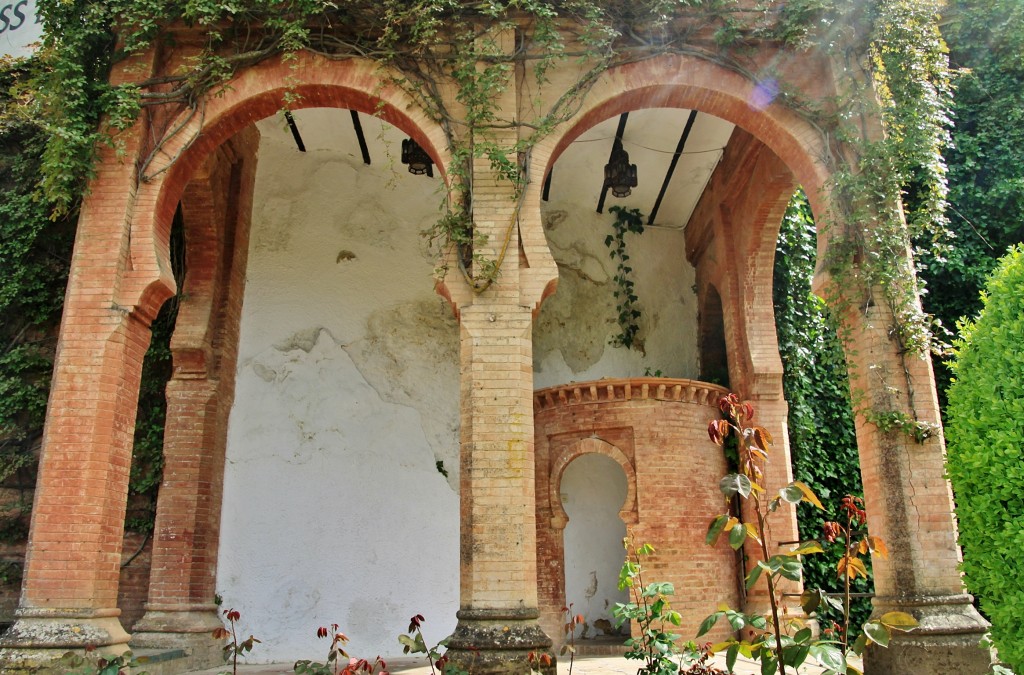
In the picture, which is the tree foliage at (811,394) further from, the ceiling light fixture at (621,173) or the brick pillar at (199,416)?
the brick pillar at (199,416)

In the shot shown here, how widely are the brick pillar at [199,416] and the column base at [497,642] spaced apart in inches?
Result: 154

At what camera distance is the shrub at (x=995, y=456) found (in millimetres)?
4707

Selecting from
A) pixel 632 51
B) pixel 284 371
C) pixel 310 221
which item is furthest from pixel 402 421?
pixel 632 51

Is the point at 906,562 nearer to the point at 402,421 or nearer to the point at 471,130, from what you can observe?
the point at 471,130

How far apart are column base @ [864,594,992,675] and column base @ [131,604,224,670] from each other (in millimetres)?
6572

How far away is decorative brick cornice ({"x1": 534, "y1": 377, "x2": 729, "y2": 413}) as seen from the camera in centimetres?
995

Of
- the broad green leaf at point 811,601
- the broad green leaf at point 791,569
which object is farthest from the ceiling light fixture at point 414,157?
the broad green leaf at point 791,569

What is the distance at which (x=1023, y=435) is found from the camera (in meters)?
4.73

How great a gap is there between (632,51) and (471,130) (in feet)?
5.89

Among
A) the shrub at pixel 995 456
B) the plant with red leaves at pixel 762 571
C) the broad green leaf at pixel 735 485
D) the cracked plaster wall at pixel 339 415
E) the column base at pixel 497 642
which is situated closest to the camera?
the plant with red leaves at pixel 762 571

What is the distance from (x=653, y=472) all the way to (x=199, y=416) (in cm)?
540

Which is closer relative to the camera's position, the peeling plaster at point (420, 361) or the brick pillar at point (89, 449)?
the brick pillar at point (89, 449)

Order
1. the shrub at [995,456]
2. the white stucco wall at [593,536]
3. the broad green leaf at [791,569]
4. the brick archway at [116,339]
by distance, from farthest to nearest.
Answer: the white stucco wall at [593,536] < the brick archway at [116,339] < the shrub at [995,456] < the broad green leaf at [791,569]

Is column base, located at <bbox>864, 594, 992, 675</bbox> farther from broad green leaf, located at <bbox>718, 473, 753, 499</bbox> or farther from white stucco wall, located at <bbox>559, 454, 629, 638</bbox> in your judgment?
white stucco wall, located at <bbox>559, 454, 629, 638</bbox>
